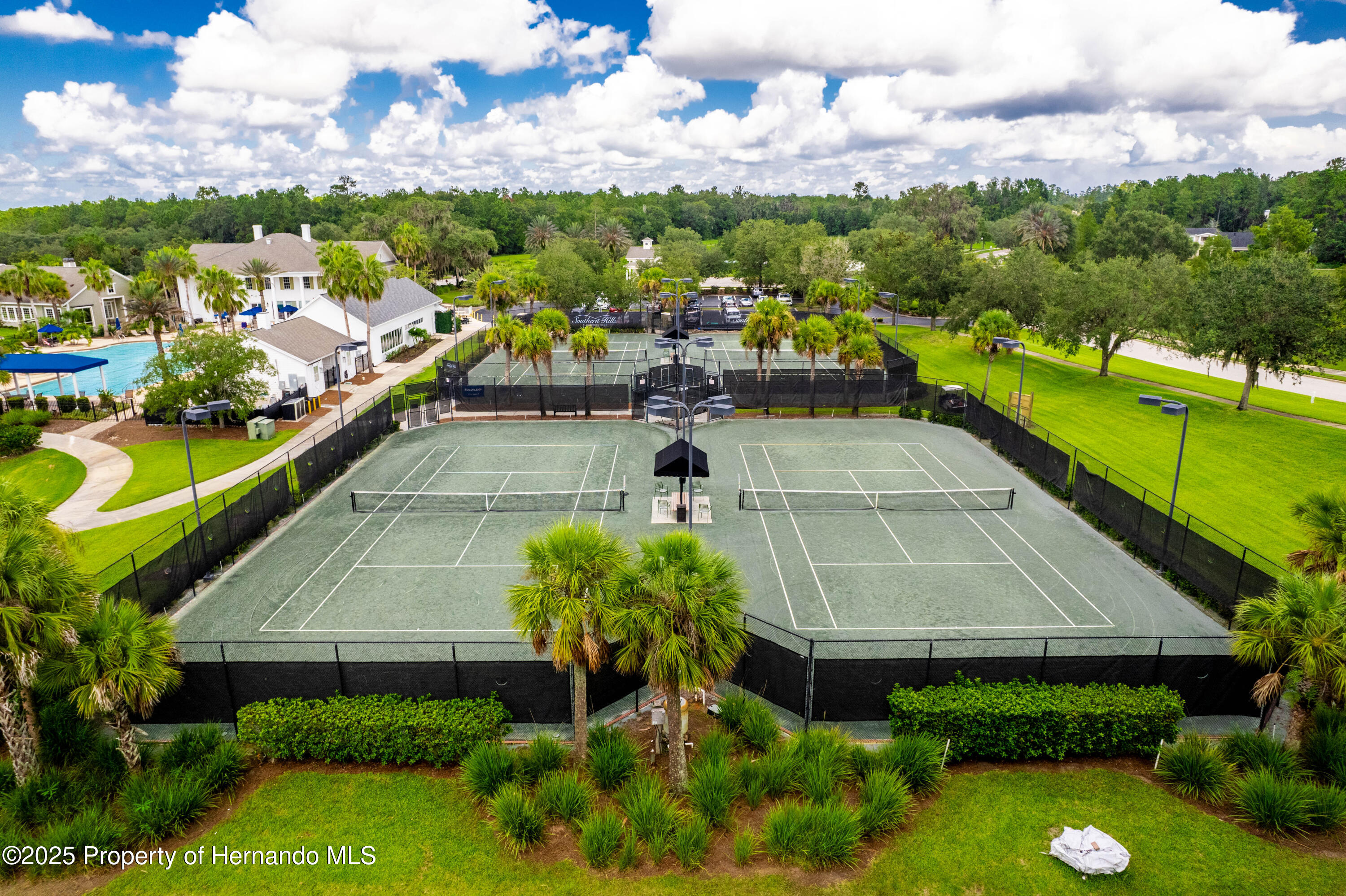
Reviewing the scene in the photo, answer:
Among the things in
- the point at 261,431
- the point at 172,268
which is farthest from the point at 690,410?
the point at 172,268

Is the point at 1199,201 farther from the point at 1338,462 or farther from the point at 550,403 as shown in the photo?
the point at 550,403

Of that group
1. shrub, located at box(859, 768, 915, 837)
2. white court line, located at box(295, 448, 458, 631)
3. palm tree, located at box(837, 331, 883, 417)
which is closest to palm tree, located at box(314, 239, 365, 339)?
white court line, located at box(295, 448, 458, 631)

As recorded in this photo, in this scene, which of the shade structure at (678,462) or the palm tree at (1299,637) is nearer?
the palm tree at (1299,637)

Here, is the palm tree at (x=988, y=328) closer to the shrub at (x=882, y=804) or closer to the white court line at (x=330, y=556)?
the white court line at (x=330, y=556)

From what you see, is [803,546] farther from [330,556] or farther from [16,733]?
[16,733]

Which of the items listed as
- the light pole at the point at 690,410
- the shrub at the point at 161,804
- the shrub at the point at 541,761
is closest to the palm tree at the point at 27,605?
the shrub at the point at 161,804

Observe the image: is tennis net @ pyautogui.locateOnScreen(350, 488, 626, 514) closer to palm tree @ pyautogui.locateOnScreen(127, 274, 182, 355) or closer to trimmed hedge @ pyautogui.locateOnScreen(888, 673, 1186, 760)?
trimmed hedge @ pyautogui.locateOnScreen(888, 673, 1186, 760)
